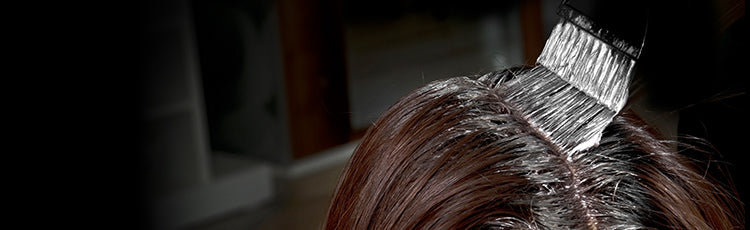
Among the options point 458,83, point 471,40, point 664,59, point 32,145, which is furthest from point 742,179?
point 471,40

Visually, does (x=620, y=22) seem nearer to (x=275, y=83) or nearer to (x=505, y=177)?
(x=505, y=177)

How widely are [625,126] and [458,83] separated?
0.38ft

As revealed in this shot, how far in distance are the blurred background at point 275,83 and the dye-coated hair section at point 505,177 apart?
0.52m

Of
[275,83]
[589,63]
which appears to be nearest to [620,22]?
[589,63]

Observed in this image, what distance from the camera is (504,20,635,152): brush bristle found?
0.51 m

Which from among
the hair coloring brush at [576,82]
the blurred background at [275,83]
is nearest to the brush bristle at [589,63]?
the hair coloring brush at [576,82]

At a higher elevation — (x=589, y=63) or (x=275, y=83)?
(x=589, y=63)

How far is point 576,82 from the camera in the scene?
55 centimetres

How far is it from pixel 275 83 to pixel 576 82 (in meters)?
0.80

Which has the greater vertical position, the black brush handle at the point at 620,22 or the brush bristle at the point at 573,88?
the black brush handle at the point at 620,22

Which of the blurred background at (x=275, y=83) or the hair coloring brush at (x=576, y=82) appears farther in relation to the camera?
the blurred background at (x=275, y=83)

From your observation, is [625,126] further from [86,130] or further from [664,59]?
[86,130]

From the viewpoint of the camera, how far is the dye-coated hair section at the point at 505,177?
0.47 m

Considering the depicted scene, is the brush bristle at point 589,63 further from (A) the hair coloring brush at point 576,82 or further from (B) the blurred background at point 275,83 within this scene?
(B) the blurred background at point 275,83
